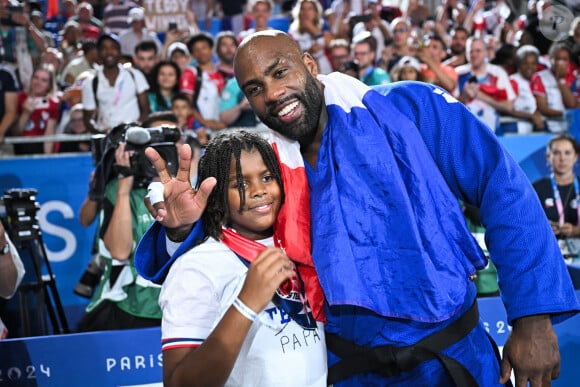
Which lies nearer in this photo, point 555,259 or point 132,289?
point 555,259

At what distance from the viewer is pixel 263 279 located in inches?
76.5

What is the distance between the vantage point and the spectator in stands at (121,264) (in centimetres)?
415

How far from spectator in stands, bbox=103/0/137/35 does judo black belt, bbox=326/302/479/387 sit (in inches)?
301

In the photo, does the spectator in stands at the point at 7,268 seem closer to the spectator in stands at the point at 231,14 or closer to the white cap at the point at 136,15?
the white cap at the point at 136,15

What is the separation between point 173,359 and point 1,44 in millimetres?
6487

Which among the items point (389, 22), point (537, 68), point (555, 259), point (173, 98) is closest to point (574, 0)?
point (389, 22)

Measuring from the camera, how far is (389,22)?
428 inches

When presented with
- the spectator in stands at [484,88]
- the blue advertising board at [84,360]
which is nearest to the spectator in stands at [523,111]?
the spectator in stands at [484,88]

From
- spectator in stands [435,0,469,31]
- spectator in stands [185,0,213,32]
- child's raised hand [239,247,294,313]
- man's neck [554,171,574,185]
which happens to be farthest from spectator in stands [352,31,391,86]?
child's raised hand [239,247,294,313]

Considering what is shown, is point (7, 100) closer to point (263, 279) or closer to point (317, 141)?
point (317, 141)

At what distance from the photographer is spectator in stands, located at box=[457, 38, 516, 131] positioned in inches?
293

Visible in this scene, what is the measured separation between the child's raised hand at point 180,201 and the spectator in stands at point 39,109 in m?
4.77

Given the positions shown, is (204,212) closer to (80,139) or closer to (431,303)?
(431,303)

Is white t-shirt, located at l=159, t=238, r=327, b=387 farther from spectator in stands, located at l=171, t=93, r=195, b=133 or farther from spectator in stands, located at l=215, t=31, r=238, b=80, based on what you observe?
spectator in stands, located at l=215, t=31, r=238, b=80
